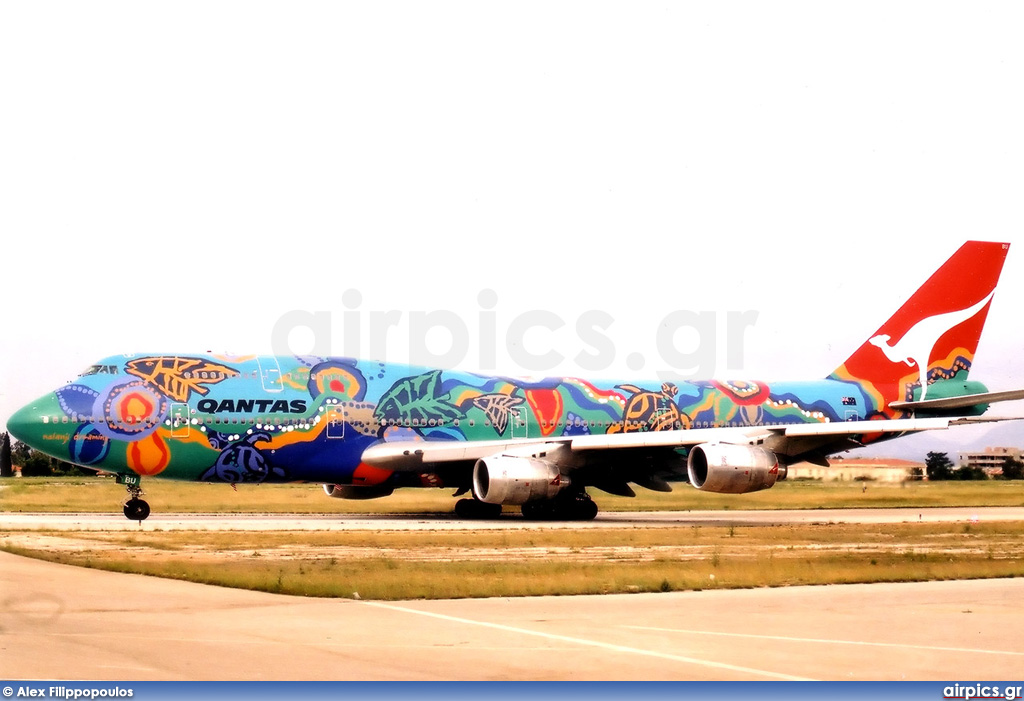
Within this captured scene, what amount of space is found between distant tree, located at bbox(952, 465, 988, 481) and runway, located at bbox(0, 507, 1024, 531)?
611 centimetres

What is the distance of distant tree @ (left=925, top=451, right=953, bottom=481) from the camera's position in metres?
38.2

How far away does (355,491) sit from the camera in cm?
3262

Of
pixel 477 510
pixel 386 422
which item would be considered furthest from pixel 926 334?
pixel 386 422

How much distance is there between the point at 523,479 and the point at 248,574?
12779mm

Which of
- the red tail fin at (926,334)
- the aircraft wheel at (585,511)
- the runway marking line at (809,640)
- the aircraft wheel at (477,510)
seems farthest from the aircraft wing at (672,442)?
the runway marking line at (809,640)

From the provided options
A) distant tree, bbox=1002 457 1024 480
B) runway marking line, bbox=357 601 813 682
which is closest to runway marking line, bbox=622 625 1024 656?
runway marking line, bbox=357 601 813 682

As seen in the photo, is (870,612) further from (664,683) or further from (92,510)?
(92,510)

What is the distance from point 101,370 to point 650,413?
1378 cm

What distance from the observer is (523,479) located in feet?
90.9

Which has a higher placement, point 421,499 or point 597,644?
point 421,499

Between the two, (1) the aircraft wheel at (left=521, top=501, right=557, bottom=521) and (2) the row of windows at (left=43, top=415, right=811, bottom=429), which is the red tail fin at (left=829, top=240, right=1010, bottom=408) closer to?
(2) the row of windows at (left=43, top=415, right=811, bottom=429)

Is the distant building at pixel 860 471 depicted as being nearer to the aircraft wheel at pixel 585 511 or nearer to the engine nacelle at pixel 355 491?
the aircraft wheel at pixel 585 511

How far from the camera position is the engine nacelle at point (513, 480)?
27.5 m

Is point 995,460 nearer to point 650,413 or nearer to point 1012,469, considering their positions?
point 1012,469
